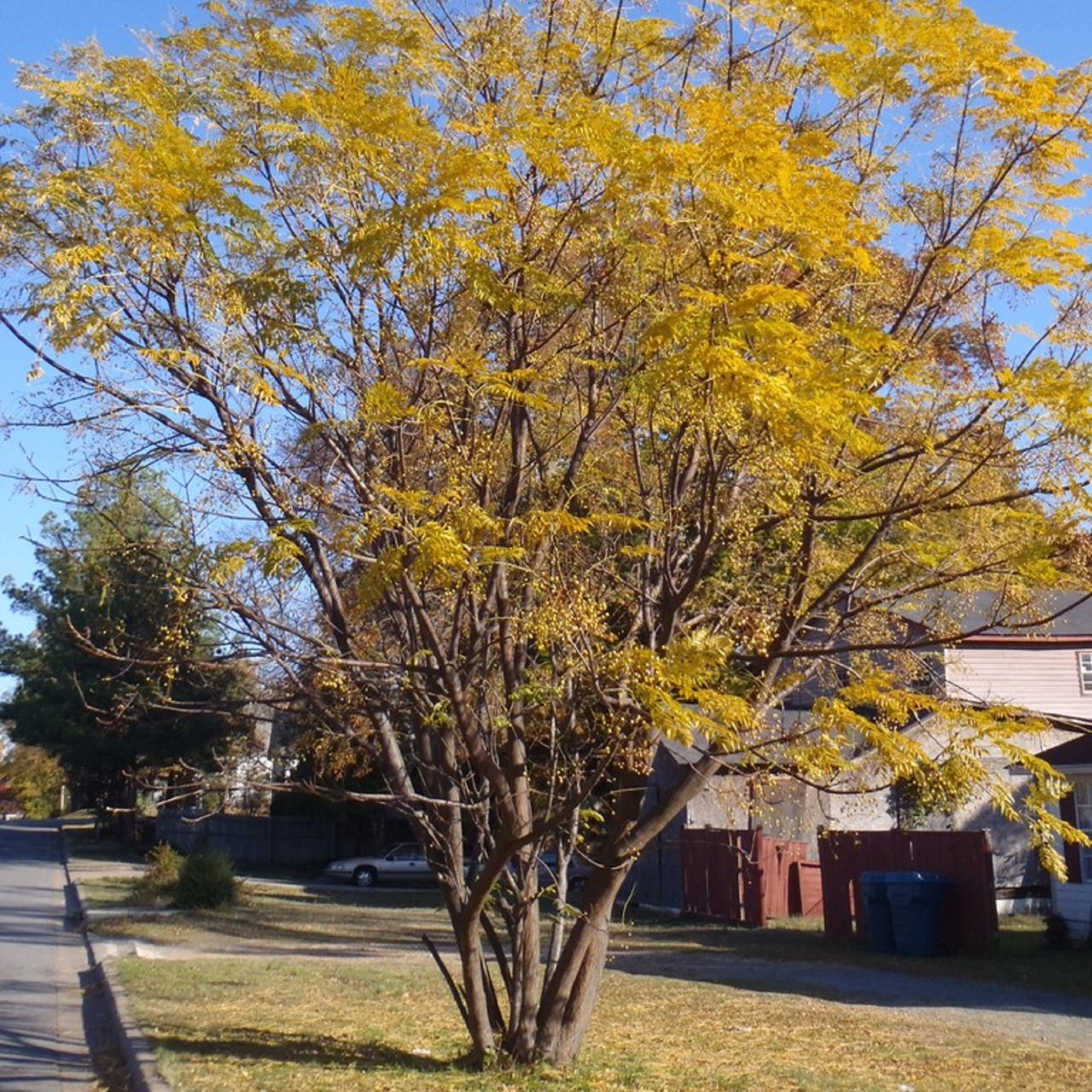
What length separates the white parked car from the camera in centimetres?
3594

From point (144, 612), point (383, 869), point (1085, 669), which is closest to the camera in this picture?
point (144, 612)

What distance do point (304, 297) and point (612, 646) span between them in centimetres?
288

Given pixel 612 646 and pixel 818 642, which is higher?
pixel 818 642

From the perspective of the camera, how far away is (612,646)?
25.7 ft

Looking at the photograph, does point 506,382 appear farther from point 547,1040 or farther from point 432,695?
point 547,1040

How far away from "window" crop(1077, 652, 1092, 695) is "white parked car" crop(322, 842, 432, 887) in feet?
61.0

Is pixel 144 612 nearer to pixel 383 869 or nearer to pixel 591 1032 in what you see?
pixel 591 1032

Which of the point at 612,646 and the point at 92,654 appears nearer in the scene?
the point at 92,654

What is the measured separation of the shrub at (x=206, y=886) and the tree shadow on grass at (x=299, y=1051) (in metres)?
13.8

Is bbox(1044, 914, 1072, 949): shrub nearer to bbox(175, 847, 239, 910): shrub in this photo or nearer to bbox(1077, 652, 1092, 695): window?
bbox(1077, 652, 1092, 695): window

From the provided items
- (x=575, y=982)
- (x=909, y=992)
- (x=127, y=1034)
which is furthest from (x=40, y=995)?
(x=909, y=992)

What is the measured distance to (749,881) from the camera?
2250 centimetres

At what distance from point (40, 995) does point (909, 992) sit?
31.4 ft

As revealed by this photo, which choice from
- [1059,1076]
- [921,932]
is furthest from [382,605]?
[921,932]
